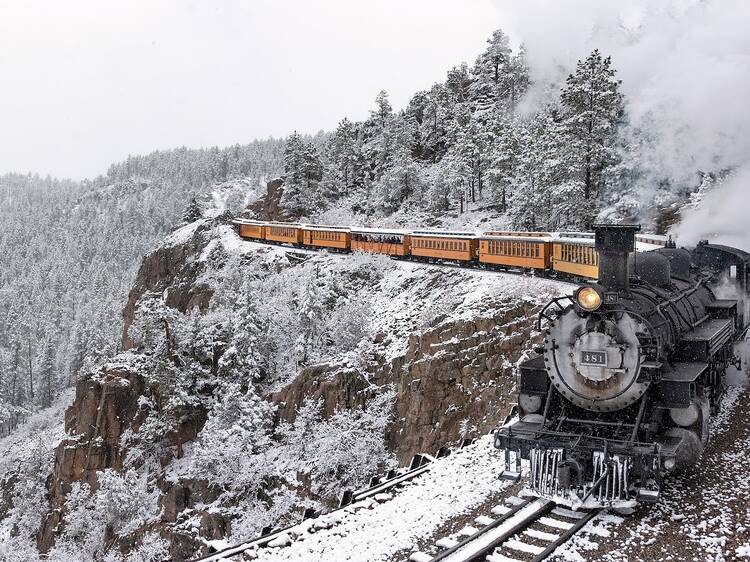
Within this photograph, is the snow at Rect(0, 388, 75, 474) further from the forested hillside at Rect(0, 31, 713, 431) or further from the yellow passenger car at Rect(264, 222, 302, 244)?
the yellow passenger car at Rect(264, 222, 302, 244)

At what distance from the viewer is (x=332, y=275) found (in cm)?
3597

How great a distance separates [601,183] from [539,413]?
28156mm

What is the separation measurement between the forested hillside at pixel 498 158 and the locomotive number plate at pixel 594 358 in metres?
25.5

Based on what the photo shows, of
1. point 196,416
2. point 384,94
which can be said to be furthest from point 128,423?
point 384,94

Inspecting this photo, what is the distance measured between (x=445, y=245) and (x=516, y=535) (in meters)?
25.9

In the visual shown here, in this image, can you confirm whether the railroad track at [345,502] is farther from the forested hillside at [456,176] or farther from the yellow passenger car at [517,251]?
the forested hillside at [456,176]

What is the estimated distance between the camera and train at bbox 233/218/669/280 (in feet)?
80.4

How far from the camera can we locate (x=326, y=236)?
43344 mm

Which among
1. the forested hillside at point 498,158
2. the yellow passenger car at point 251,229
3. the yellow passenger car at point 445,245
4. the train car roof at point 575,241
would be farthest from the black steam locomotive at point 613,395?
the yellow passenger car at point 251,229

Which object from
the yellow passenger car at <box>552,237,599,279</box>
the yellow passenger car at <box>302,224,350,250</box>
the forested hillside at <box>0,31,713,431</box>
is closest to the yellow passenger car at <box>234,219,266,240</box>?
the yellow passenger car at <box>302,224,350,250</box>

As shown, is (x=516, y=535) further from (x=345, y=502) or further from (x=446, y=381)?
(x=446, y=381)

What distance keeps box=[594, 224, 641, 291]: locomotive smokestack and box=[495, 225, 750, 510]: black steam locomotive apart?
2 cm

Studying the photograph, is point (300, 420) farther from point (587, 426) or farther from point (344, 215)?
point (344, 215)

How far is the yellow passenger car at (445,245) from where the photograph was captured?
32125mm
